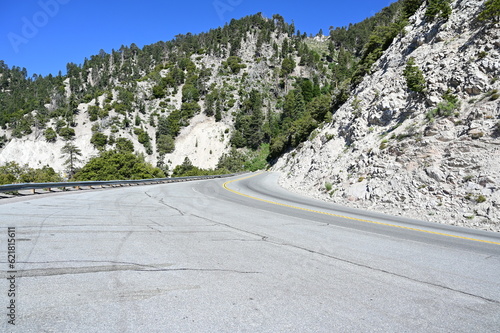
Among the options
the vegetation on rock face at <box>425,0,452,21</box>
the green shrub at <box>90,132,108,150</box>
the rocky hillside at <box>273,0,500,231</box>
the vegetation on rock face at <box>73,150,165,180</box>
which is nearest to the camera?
the rocky hillside at <box>273,0,500,231</box>

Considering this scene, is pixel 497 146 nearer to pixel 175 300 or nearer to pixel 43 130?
pixel 175 300

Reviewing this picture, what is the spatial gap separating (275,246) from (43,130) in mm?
100938

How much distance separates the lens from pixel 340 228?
26.9 feet

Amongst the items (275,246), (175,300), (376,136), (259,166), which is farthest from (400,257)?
(259,166)

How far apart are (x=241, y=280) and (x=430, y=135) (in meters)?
16.1

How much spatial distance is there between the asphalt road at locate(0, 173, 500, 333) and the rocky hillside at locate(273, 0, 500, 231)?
6159 mm

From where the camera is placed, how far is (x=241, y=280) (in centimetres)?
402

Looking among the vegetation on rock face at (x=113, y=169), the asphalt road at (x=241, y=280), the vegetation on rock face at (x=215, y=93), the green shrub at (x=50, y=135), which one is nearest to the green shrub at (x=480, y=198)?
the asphalt road at (x=241, y=280)

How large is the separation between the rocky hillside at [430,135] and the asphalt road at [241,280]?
6.16 metres

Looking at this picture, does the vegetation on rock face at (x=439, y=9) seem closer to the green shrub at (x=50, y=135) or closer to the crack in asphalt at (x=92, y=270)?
the crack in asphalt at (x=92, y=270)

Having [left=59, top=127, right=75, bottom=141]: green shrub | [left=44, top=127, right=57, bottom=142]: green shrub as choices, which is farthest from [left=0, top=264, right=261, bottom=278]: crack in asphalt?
[left=44, top=127, right=57, bottom=142]: green shrub

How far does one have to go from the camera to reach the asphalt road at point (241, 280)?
294cm

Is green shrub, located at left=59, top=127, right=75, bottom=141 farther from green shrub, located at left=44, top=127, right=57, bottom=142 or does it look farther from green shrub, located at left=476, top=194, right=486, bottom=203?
green shrub, located at left=476, top=194, right=486, bottom=203

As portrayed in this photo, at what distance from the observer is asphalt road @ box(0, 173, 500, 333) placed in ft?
9.65
